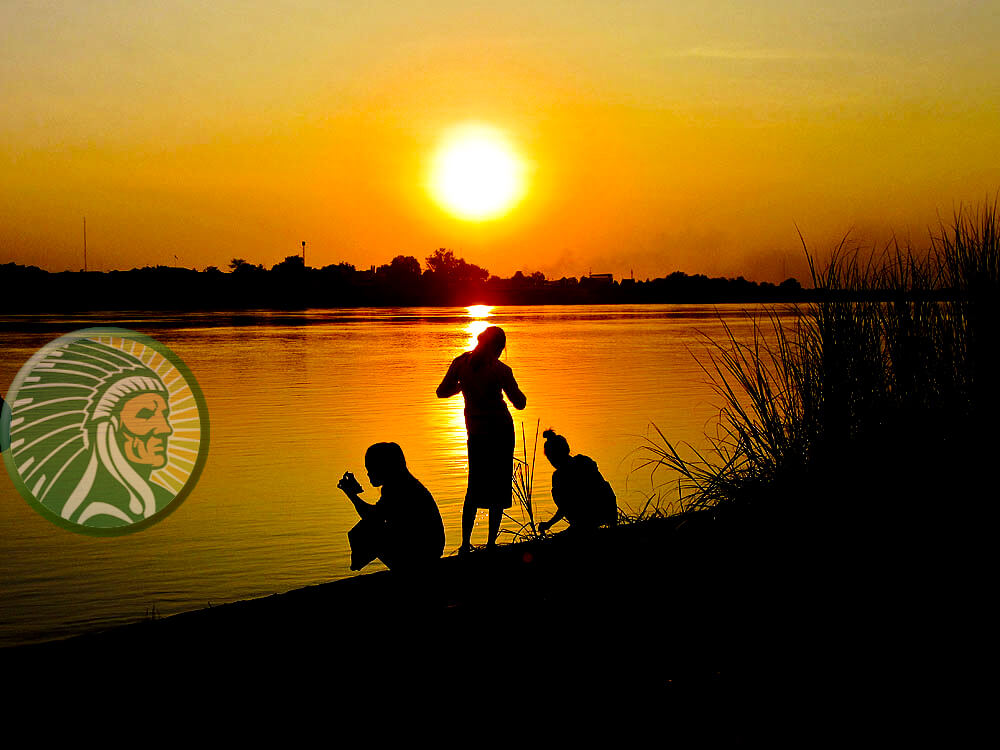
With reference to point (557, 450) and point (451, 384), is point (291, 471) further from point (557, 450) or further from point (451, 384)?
point (557, 450)

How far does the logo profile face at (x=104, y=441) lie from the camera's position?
536 inches

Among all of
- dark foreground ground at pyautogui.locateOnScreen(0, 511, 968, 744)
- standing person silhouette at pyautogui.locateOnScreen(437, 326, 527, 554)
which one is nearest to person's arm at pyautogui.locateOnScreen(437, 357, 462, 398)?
standing person silhouette at pyautogui.locateOnScreen(437, 326, 527, 554)

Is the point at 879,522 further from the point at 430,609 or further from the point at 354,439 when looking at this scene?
the point at 354,439

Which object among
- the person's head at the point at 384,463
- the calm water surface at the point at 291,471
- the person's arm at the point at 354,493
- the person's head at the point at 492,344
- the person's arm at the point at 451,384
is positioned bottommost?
the calm water surface at the point at 291,471

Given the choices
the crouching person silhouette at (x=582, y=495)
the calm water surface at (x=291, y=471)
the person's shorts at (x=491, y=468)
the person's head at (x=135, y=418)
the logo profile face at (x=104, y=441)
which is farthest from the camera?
the person's head at (x=135, y=418)

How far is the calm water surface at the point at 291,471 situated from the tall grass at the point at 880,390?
273cm

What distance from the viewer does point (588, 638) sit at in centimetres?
539

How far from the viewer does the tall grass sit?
21.4ft

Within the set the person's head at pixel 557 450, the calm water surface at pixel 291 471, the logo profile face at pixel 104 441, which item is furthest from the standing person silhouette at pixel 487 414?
the logo profile face at pixel 104 441

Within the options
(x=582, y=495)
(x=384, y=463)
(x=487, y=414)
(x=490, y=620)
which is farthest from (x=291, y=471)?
(x=490, y=620)

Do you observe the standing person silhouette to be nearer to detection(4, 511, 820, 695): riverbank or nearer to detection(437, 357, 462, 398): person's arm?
detection(437, 357, 462, 398): person's arm

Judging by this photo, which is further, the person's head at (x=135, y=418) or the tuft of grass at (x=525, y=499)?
the person's head at (x=135, y=418)

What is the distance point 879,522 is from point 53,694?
460 centimetres

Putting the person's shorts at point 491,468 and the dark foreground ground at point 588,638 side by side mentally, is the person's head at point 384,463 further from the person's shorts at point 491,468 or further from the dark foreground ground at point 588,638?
the person's shorts at point 491,468
